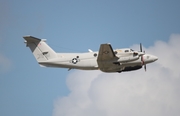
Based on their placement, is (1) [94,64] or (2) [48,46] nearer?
(1) [94,64]

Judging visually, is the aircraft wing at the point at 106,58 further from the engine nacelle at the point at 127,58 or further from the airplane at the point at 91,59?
the engine nacelle at the point at 127,58

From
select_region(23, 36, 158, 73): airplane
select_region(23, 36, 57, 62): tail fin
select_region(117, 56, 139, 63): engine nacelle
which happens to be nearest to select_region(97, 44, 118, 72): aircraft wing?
select_region(23, 36, 158, 73): airplane

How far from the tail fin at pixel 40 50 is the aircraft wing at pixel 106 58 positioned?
6.56 meters

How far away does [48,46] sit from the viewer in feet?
138

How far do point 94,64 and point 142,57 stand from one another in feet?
20.1

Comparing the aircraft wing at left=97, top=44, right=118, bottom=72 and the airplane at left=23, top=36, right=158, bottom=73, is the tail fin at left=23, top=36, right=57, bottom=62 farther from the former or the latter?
the aircraft wing at left=97, top=44, right=118, bottom=72

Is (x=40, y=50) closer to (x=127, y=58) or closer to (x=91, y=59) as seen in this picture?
(x=91, y=59)

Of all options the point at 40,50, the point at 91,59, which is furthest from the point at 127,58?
the point at 40,50

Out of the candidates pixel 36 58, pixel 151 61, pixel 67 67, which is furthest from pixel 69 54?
pixel 151 61

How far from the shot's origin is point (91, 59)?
3953 cm

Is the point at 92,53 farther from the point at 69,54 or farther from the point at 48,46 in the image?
the point at 48,46

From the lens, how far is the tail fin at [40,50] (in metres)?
40.9

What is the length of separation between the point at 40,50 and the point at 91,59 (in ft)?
22.8

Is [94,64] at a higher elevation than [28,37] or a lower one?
lower
